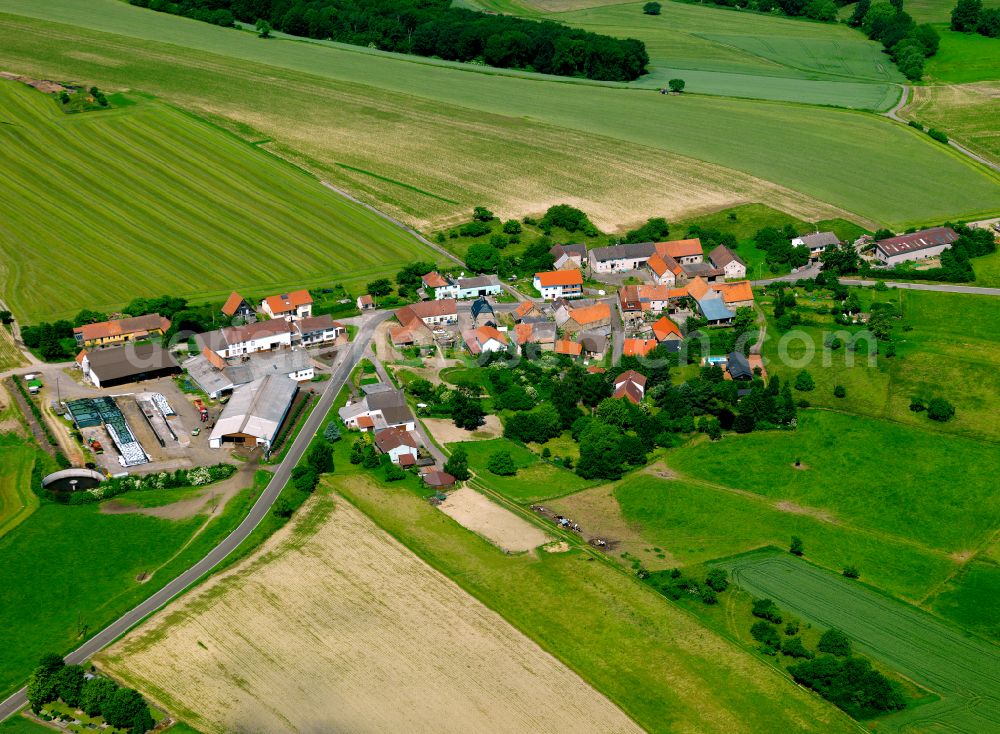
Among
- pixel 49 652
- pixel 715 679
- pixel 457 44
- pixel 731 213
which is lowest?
pixel 49 652

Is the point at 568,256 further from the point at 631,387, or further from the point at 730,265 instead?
the point at 631,387

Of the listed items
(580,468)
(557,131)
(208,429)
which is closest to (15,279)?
(208,429)

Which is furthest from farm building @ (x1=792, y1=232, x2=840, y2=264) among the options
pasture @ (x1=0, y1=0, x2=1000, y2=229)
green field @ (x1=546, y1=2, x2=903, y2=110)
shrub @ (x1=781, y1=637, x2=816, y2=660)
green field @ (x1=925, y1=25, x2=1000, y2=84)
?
green field @ (x1=925, y1=25, x2=1000, y2=84)

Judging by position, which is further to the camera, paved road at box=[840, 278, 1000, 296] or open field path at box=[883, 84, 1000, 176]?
open field path at box=[883, 84, 1000, 176]

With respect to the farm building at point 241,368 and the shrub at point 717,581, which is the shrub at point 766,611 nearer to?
the shrub at point 717,581

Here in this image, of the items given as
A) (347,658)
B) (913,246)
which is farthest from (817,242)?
(347,658)

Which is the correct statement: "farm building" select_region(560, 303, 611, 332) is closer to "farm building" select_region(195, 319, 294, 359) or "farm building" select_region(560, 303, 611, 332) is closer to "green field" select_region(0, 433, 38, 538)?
"farm building" select_region(195, 319, 294, 359)

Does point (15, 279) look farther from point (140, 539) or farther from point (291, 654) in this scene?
point (291, 654)
